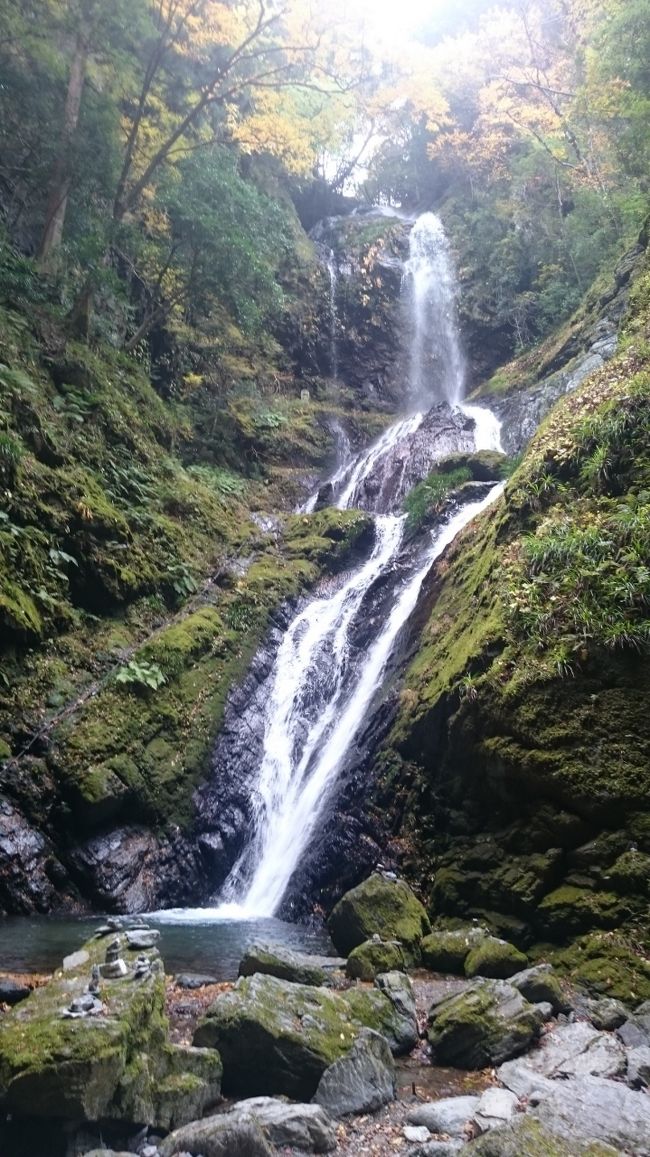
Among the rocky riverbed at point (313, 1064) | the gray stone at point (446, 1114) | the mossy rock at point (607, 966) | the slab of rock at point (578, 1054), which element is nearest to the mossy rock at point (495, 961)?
the rocky riverbed at point (313, 1064)

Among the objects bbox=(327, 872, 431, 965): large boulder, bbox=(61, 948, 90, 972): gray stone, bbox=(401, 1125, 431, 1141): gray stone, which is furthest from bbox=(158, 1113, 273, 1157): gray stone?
bbox=(327, 872, 431, 965): large boulder

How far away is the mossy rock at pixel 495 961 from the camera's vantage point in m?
5.27

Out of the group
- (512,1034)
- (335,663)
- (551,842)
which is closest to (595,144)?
(335,663)

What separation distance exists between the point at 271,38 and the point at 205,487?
12.2 metres

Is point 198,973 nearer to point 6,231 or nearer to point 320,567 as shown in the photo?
point 320,567

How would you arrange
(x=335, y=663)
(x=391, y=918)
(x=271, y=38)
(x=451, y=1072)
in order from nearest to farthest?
(x=451, y=1072), (x=391, y=918), (x=335, y=663), (x=271, y=38)

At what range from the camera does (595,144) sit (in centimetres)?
2012

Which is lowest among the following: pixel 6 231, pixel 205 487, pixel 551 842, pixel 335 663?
pixel 551 842

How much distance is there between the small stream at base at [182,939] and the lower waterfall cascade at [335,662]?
581 mm

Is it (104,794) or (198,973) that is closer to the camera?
(198,973)

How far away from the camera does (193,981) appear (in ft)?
17.7

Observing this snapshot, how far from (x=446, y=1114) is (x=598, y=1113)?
748mm

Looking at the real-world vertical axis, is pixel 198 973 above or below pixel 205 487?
below

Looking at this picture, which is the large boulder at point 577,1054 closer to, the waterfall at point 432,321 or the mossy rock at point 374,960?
the mossy rock at point 374,960
